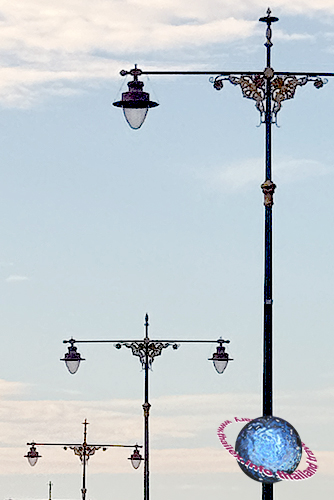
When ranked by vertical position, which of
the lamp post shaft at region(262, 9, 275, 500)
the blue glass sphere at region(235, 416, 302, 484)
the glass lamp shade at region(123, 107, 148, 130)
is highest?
the glass lamp shade at region(123, 107, 148, 130)

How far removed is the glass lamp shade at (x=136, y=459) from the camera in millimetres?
40375

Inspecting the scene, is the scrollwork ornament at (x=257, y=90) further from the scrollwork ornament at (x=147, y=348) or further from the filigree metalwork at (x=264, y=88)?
the scrollwork ornament at (x=147, y=348)

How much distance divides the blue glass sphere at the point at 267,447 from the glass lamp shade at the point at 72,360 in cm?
1733

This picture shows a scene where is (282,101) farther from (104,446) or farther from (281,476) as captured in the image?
(104,446)

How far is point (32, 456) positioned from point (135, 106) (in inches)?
1000

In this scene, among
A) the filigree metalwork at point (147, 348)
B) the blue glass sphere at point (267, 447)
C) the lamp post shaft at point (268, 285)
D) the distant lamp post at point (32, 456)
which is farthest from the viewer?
the distant lamp post at point (32, 456)

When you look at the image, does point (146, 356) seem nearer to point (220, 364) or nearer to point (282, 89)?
point (220, 364)

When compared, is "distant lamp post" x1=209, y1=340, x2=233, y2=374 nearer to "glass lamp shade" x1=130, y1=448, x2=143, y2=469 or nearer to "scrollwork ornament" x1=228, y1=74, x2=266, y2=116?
"glass lamp shade" x1=130, y1=448, x2=143, y2=469

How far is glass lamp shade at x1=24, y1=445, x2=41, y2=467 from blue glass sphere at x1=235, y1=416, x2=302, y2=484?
90.7ft

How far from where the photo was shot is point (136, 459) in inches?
1592

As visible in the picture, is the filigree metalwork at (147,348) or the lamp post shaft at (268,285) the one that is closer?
the lamp post shaft at (268,285)

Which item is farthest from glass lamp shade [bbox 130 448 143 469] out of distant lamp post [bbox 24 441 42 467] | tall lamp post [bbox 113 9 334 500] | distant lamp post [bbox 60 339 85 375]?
tall lamp post [bbox 113 9 334 500]

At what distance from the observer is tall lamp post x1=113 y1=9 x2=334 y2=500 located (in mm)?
18125

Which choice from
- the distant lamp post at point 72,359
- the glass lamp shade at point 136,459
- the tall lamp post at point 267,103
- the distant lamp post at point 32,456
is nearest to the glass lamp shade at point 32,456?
the distant lamp post at point 32,456
